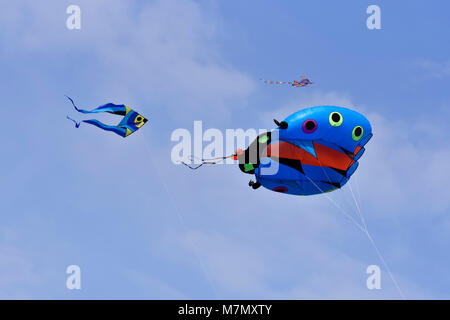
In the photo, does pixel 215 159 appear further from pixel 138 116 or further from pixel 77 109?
pixel 77 109

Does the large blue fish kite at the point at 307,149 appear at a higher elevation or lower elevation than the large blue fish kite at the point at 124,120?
lower

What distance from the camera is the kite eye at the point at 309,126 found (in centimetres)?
3038

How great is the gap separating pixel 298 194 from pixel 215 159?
5075 millimetres

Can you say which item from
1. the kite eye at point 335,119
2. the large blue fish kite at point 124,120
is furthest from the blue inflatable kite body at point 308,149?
the large blue fish kite at point 124,120

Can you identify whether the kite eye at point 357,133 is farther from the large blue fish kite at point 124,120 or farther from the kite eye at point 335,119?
the large blue fish kite at point 124,120

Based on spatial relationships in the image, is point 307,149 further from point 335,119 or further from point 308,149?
point 335,119

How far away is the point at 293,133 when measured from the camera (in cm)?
3047

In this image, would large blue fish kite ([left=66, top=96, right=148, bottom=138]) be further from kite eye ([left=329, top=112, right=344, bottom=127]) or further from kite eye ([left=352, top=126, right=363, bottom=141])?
kite eye ([left=352, top=126, right=363, bottom=141])

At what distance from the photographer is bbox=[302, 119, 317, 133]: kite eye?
30375mm

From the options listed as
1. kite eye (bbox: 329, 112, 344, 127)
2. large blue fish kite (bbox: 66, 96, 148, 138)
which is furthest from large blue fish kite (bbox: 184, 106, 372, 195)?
large blue fish kite (bbox: 66, 96, 148, 138)

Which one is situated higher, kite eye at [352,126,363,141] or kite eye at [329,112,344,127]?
kite eye at [329,112,344,127]

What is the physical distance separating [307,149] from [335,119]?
197 centimetres

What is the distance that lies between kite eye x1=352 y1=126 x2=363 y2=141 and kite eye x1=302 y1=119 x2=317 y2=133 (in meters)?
2.05
